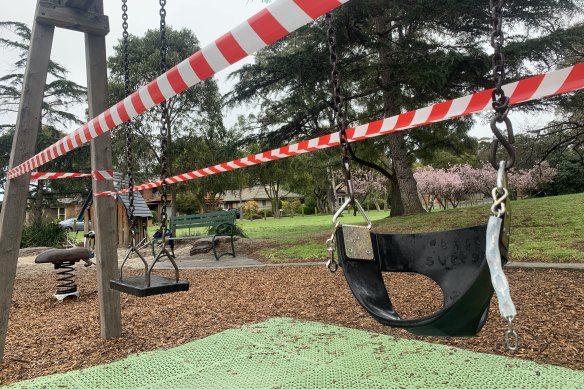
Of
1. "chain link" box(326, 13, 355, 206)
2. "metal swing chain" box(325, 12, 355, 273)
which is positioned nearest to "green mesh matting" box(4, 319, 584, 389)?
"metal swing chain" box(325, 12, 355, 273)

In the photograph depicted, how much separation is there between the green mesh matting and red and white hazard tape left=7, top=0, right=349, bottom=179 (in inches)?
64.4

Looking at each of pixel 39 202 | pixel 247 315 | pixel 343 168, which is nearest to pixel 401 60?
pixel 247 315

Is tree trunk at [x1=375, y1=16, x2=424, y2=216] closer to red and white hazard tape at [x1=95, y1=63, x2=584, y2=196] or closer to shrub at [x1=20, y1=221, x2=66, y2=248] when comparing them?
red and white hazard tape at [x1=95, y1=63, x2=584, y2=196]

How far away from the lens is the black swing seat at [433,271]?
1037mm

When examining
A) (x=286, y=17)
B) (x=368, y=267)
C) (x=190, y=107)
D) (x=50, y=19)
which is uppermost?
(x=190, y=107)

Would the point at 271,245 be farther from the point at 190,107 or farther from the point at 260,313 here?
the point at 190,107

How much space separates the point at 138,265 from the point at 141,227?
14.6ft

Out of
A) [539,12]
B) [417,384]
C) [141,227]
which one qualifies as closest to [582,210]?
[539,12]

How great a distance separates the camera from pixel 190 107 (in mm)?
19047

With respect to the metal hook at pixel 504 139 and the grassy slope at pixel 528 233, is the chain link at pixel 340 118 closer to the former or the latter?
the metal hook at pixel 504 139

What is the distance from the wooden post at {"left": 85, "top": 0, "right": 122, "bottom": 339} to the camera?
3367 millimetres

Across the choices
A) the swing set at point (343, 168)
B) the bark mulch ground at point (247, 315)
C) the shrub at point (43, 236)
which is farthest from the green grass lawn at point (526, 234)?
the shrub at point (43, 236)

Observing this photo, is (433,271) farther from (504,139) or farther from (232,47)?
(232,47)

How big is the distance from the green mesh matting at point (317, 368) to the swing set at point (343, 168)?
547 millimetres
